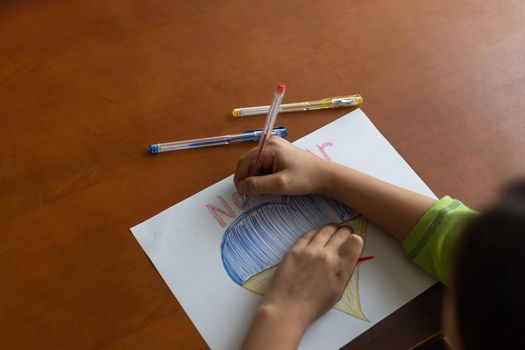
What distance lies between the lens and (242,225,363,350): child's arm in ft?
1.87

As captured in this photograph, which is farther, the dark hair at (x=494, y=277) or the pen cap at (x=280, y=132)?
the pen cap at (x=280, y=132)

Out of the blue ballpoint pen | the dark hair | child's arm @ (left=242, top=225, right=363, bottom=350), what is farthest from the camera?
the blue ballpoint pen

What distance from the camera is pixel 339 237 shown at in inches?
25.4

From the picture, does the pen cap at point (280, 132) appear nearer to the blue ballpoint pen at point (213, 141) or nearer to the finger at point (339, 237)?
the blue ballpoint pen at point (213, 141)

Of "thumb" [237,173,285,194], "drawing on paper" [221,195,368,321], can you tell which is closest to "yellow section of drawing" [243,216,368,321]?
"drawing on paper" [221,195,368,321]

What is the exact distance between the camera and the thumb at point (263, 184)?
652 millimetres

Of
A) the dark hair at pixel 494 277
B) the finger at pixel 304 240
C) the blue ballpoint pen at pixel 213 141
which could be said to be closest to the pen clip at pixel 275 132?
the blue ballpoint pen at pixel 213 141

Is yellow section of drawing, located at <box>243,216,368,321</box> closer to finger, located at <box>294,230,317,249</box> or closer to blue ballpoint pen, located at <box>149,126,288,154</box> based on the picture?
finger, located at <box>294,230,317,249</box>

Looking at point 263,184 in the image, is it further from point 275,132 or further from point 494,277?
point 494,277

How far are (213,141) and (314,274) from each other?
0.23 metres

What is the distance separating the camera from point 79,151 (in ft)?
2.25

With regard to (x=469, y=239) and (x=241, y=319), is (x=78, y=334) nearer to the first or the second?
(x=241, y=319)

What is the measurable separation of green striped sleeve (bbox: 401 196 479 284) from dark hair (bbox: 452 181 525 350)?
147 mm

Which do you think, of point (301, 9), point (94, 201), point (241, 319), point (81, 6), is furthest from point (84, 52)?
point (241, 319)
